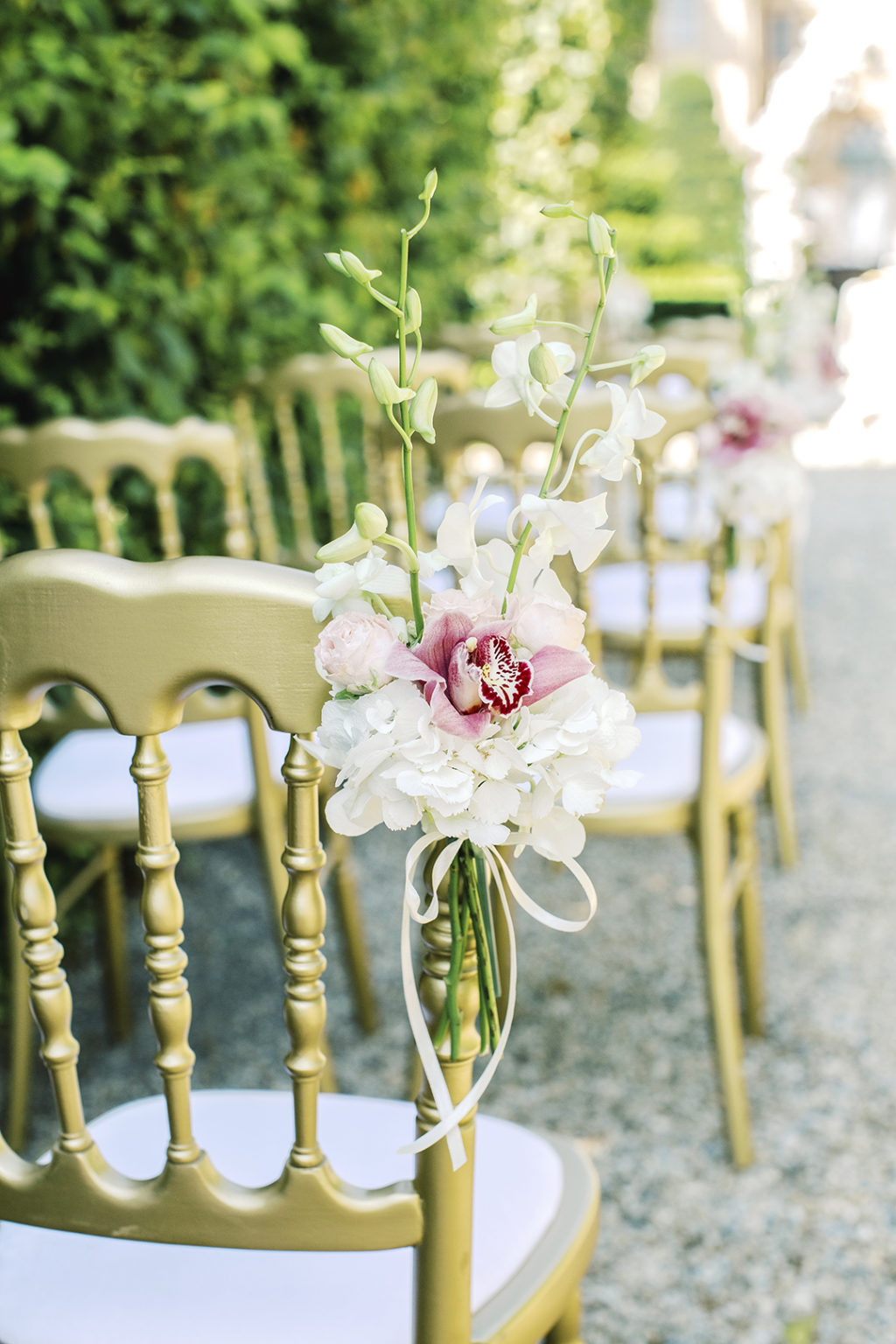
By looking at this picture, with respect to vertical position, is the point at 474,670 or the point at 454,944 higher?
the point at 474,670

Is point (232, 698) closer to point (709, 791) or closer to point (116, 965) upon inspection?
point (116, 965)

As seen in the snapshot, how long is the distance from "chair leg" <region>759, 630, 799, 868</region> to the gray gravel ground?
69 mm

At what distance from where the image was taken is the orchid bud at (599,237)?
0.68 metres

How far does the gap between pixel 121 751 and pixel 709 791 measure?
92 centimetres

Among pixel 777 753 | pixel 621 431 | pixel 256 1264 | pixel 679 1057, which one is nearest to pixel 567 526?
pixel 621 431

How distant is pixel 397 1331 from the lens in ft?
2.80

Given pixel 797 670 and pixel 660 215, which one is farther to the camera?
pixel 660 215

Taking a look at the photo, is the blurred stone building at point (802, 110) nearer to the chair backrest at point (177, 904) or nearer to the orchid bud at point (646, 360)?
the orchid bud at point (646, 360)

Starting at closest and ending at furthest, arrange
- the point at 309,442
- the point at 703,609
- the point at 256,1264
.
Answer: the point at 256,1264 → the point at 703,609 → the point at 309,442

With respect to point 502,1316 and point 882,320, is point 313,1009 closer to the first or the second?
point 502,1316

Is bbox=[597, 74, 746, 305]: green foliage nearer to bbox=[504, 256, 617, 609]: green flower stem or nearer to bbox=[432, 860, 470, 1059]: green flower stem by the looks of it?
bbox=[504, 256, 617, 609]: green flower stem

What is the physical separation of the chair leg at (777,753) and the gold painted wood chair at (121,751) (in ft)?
3.85

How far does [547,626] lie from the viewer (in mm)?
672

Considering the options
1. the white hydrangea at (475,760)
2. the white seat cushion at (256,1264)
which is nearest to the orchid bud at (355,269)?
the white hydrangea at (475,760)
